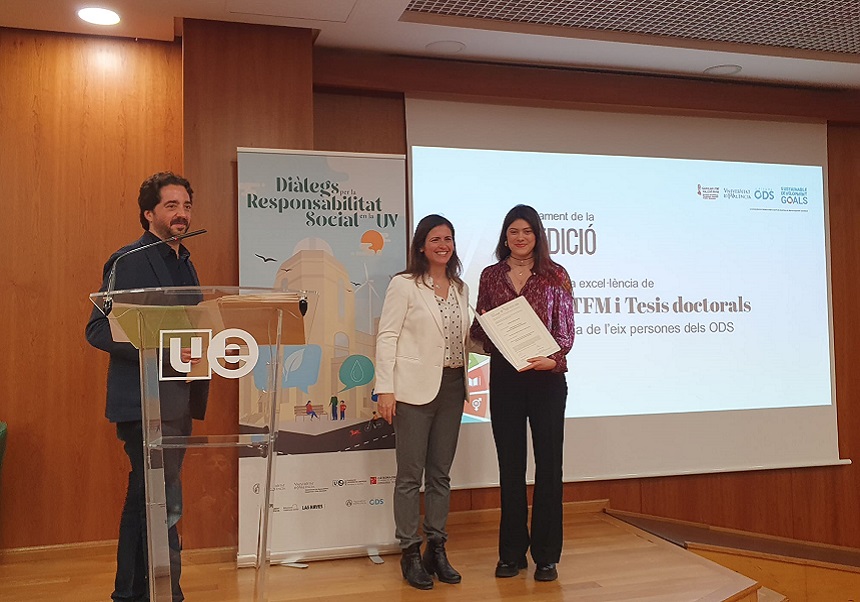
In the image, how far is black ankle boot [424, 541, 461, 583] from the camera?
3.15 metres

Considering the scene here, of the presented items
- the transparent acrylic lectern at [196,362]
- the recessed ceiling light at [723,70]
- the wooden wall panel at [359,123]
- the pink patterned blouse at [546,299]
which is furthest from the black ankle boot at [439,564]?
the recessed ceiling light at [723,70]

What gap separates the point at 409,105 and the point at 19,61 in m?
1.96

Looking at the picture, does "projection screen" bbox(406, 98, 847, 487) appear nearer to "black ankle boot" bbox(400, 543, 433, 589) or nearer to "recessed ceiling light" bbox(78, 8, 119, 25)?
"black ankle boot" bbox(400, 543, 433, 589)

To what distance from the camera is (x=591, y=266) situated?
14.8 ft

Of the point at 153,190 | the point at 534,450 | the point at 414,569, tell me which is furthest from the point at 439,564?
the point at 153,190

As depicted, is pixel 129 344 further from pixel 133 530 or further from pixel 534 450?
pixel 534 450

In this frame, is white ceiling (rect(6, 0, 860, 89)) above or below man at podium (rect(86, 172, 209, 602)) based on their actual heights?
above

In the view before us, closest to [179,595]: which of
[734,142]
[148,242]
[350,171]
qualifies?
[148,242]

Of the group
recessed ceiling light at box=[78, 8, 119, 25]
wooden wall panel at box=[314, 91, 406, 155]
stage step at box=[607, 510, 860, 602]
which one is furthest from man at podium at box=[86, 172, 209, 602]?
stage step at box=[607, 510, 860, 602]

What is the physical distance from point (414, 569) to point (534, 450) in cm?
67

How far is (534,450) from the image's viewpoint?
3.17 meters

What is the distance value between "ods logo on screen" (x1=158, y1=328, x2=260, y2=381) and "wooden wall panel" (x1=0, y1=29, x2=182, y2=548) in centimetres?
215

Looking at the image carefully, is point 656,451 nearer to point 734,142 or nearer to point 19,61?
point 734,142

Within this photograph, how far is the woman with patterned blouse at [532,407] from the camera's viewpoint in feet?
10.3
